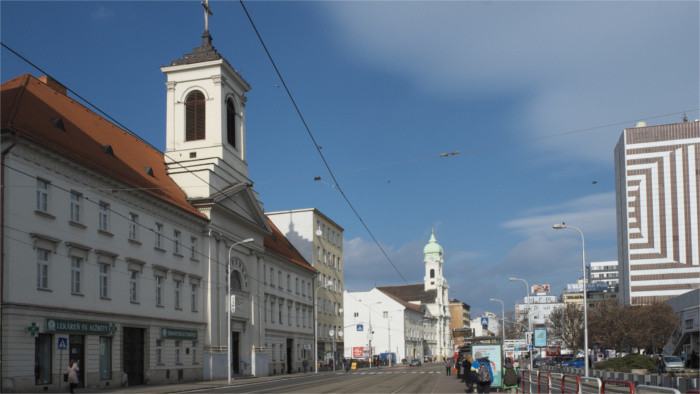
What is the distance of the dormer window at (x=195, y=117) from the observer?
51.5 m

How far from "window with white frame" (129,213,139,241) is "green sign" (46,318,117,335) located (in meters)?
5.21

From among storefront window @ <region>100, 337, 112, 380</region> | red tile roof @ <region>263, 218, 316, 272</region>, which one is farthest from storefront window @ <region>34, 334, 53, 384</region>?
red tile roof @ <region>263, 218, 316, 272</region>

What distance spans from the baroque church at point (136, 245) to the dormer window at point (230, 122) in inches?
6.0

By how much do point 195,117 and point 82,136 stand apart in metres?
15.1

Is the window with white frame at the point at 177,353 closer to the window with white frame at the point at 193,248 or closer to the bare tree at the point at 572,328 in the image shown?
the window with white frame at the point at 193,248

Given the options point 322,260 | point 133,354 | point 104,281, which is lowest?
point 133,354

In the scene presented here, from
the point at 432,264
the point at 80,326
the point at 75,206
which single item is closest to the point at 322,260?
the point at 75,206

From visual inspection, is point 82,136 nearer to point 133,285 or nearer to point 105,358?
point 133,285

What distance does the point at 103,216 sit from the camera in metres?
35.3

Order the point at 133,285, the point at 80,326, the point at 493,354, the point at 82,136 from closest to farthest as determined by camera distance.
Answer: the point at 493,354 → the point at 80,326 → the point at 82,136 → the point at 133,285

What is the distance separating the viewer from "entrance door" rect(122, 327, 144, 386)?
36562 mm

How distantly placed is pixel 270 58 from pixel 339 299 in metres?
66.2

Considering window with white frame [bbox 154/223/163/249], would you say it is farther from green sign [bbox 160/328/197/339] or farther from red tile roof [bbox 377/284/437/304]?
red tile roof [bbox 377/284/437/304]

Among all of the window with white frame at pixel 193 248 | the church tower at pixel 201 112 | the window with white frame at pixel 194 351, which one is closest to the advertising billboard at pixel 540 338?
the window with white frame at pixel 194 351
